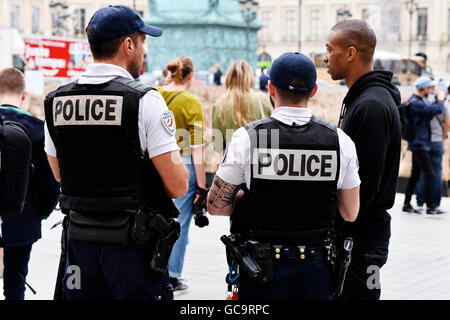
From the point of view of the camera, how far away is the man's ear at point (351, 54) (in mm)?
3896

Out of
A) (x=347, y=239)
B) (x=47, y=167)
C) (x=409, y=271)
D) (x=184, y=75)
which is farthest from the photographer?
(x=409, y=271)

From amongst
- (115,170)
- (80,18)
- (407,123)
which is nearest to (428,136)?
(407,123)

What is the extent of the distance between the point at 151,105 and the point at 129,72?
29 centimetres

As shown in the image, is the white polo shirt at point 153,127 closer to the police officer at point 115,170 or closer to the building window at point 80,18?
the police officer at point 115,170

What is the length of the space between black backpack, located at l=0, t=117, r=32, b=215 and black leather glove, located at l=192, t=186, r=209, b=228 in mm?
1112

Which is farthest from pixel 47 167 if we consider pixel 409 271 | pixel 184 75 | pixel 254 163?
pixel 409 271

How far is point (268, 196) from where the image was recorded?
10.7ft

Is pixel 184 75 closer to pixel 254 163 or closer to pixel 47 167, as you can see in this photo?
pixel 47 167

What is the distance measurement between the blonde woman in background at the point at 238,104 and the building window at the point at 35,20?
74.1 m

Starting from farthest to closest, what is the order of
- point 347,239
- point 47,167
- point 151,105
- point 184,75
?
point 184,75 → point 47,167 → point 347,239 → point 151,105

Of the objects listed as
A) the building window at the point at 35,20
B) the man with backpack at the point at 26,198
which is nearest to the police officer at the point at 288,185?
the man with backpack at the point at 26,198

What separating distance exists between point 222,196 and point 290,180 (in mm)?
339

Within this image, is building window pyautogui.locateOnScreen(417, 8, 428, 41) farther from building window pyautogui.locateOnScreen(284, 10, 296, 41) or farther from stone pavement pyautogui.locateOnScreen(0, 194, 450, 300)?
stone pavement pyautogui.locateOnScreen(0, 194, 450, 300)
